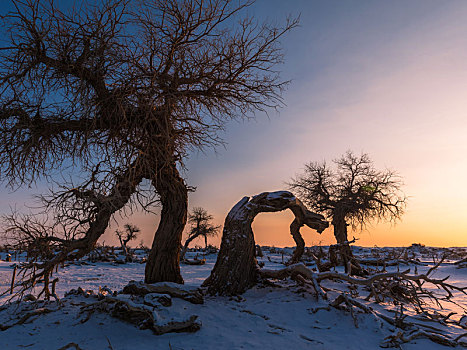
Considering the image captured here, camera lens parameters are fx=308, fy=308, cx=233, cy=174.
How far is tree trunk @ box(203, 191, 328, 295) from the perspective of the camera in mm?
8102

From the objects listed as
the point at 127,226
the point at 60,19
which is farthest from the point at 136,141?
the point at 127,226

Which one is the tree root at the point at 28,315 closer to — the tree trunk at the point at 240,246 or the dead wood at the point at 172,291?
the dead wood at the point at 172,291

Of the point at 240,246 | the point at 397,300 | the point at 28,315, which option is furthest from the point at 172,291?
the point at 397,300

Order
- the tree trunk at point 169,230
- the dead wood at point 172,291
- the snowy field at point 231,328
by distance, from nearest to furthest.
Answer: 1. the snowy field at point 231,328
2. the dead wood at point 172,291
3. the tree trunk at point 169,230

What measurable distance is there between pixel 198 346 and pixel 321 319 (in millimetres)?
2999

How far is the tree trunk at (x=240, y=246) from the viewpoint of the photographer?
8102mm

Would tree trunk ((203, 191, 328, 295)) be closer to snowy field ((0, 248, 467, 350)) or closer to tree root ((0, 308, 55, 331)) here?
snowy field ((0, 248, 467, 350))

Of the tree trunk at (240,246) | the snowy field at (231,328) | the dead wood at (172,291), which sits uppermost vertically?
the tree trunk at (240,246)

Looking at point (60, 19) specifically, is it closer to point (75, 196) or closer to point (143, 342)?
point (75, 196)

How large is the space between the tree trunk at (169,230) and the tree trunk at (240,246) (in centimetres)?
115

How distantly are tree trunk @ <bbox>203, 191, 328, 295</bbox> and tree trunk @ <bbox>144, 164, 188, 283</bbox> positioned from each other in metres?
1.15

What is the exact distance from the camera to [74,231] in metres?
6.77

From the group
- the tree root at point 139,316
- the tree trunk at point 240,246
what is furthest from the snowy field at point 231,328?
the tree trunk at point 240,246

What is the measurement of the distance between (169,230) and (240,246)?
6.45ft
